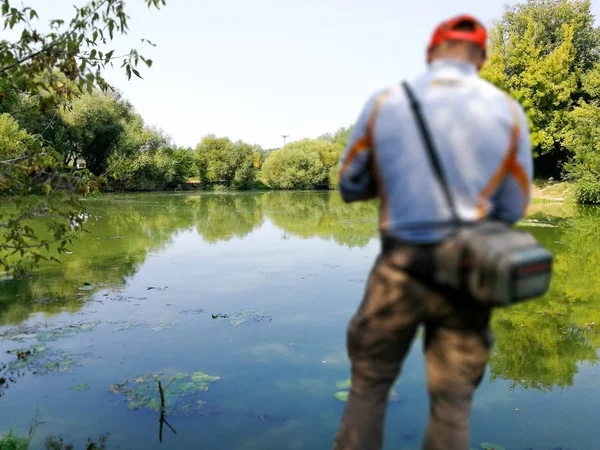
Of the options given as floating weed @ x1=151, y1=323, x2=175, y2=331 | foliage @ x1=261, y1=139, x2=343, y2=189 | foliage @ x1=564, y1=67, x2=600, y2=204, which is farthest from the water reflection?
foliage @ x1=261, y1=139, x2=343, y2=189

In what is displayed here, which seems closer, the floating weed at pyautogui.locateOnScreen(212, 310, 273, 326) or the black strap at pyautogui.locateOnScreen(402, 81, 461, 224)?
the black strap at pyautogui.locateOnScreen(402, 81, 461, 224)

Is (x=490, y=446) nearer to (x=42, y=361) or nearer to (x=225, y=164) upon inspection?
(x=42, y=361)

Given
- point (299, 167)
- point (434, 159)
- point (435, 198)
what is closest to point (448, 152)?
point (434, 159)

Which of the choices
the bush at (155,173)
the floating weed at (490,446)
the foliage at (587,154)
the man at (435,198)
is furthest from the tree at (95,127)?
the man at (435,198)

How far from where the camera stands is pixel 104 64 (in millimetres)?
4234

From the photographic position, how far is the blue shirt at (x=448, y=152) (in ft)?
5.80

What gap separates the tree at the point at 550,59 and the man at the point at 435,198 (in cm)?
3106

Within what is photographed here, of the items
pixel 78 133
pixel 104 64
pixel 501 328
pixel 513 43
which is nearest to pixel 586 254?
pixel 501 328

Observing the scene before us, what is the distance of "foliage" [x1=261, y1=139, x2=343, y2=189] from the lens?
48.6 metres

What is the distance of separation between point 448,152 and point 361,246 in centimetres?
1207

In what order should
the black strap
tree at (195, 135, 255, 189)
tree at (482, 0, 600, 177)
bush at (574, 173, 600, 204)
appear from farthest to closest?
tree at (195, 135, 255, 189)
tree at (482, 0, 600, 177)
bush at (574, 173, 600, 204)
the black strap

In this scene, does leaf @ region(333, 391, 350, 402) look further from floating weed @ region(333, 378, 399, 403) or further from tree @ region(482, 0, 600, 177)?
tree @ region(482, 0, 600, 177)

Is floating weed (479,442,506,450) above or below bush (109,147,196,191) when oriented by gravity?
below

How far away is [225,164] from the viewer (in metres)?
52.8
